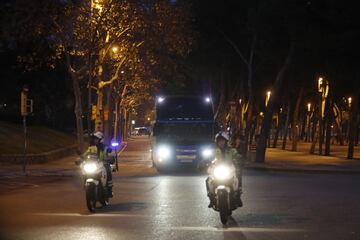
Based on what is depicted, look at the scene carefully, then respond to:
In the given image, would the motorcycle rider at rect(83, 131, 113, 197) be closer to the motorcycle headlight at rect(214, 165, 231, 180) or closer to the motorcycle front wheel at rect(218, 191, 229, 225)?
the motorcycle headlight at rect(214, 165, 231, 180)

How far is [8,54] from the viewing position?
55.8 meters

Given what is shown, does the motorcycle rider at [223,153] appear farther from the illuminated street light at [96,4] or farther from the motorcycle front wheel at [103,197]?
the illuminated street light at [96,4]

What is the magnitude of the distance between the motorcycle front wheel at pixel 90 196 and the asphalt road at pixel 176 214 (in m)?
0.25

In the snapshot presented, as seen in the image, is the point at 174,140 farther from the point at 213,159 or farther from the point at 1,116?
the point at 1,116

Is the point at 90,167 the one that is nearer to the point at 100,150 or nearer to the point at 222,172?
the point at 100,150

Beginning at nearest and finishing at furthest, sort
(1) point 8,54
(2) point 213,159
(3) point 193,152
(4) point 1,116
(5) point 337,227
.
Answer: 1. (5) point 337,227
2. (2) point 213,159
3. (3) point 193,152
4. (4) point 1,116
5. (1) point 8,54

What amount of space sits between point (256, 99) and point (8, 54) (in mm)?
20918

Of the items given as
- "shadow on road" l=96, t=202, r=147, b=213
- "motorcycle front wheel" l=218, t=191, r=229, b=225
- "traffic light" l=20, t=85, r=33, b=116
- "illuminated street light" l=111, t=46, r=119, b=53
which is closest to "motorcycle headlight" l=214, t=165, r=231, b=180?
"motorcycle front wheel" l=218, t=191, r=229, b=225

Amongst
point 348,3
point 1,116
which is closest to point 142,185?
point 348,3

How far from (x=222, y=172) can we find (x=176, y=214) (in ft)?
4.79

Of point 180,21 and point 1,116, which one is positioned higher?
point 180,21

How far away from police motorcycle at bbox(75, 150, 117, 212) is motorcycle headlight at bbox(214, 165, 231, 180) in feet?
9.43

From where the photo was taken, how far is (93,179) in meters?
15.1

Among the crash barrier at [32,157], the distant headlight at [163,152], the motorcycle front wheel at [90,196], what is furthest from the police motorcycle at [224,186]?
the crash barrier at [32,157]
